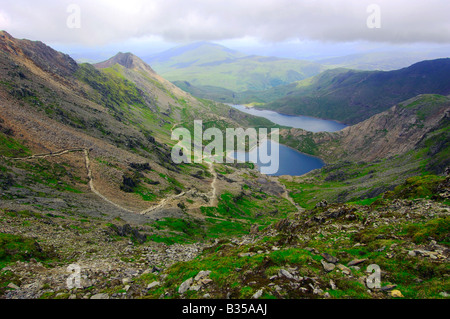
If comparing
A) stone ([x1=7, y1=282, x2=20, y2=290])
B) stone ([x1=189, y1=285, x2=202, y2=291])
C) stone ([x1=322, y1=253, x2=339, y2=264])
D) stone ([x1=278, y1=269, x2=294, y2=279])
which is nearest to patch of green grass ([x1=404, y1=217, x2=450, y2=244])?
stone ([x1=322, y1=253, x2=339, y2=264])

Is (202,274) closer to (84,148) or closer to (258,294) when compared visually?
(258,294)

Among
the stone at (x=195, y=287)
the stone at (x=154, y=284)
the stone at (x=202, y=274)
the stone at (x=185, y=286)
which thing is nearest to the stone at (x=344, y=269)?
the stone at (x=202, y=274)

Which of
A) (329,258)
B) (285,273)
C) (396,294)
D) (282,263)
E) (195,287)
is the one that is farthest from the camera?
(329,258)

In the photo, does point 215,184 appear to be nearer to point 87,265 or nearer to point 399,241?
point 87,265

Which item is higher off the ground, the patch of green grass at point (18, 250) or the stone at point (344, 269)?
the stone at point (344, 269)

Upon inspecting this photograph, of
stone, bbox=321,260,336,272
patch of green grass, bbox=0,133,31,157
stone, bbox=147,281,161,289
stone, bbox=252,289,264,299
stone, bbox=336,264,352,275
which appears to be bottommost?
stone, bbox=147,281,161,289

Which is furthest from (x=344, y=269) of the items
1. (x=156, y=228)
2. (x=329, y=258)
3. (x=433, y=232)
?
(x=156, y=228)

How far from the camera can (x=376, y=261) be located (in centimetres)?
2147

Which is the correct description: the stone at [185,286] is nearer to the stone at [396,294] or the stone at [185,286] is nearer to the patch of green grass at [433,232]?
the stone at [396,294]

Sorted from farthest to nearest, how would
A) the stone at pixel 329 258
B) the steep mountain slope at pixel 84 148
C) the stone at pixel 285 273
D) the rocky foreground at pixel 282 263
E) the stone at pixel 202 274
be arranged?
the steep mountain slope at pixel 84 148 → the stone at pixel 329 258 → the stone at pixel 202 274 → the stone at pixel 285 273 → the rocky foreground at pixel 282 263

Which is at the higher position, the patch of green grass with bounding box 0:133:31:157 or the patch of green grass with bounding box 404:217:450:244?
the patch of green grass with bounding box 0:133:31:157

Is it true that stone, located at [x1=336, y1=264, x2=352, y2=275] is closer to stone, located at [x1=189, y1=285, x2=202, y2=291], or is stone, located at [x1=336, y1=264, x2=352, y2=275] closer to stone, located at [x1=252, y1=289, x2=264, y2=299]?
stone, located at [x1=252, y1=289, x2=264, y2=299]

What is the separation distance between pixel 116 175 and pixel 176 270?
65829 millimetres

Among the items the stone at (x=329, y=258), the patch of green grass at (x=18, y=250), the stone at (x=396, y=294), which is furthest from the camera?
the patch of green grass at (x=18, y=250)
